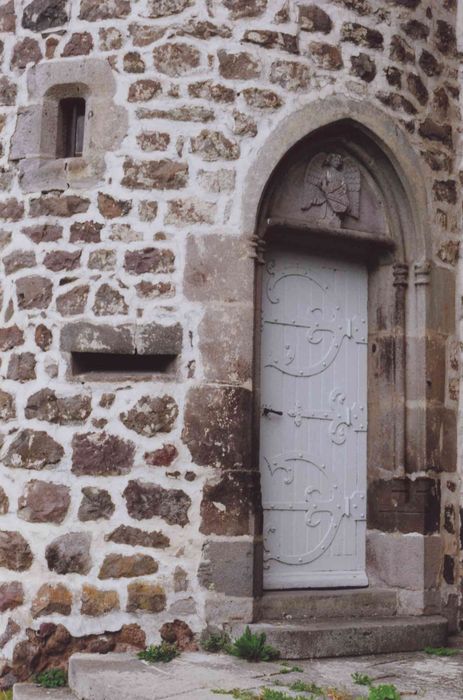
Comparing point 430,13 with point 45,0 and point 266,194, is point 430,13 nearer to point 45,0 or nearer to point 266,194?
point 266,194

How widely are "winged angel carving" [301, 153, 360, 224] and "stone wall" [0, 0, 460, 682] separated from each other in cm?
41

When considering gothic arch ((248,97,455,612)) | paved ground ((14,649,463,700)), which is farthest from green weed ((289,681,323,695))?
gothic arch ((248,97,455,612))

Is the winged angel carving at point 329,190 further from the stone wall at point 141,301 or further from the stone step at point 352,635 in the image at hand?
the stone step at point 352,635

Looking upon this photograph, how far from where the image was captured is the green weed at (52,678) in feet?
17.2

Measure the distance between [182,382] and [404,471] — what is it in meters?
1.57

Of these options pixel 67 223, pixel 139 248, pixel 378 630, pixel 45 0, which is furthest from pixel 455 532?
pixel 45 0

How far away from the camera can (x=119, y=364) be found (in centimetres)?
575

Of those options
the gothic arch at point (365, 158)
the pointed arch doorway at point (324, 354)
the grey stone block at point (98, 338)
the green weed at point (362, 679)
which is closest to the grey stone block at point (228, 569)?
the pointed arch doorway at point (324, 354)

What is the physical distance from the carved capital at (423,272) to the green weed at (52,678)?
315 centimetres

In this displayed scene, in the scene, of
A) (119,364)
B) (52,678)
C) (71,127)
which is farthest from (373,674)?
(71,127)

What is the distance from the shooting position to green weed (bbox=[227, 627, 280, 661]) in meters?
5.17

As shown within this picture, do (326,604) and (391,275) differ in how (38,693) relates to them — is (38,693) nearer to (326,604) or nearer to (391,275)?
(326,604)

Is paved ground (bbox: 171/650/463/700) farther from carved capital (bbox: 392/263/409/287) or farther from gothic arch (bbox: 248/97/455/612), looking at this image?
carved capital (bbox: 392/263/409/287)

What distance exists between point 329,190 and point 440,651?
9.21ft
